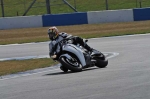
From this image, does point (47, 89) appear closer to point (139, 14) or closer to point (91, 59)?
point (91, 59)

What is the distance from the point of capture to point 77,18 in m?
33.2

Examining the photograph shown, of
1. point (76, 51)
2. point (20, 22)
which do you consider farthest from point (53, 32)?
point (20, 22)

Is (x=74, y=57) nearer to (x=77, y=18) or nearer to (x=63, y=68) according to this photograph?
(x=63, y=68)

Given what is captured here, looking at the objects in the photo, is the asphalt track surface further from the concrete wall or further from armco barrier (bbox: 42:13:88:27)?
armco barrier (bbox: 42:13:88:27)

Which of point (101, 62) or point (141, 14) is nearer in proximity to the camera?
point (101, 62)

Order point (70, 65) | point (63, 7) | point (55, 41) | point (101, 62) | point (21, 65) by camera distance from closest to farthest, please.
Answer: point (70, 65)
point (55, 41)
point (101, 62)
point (21, 65)
point (63, 7)

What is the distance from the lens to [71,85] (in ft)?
35.4

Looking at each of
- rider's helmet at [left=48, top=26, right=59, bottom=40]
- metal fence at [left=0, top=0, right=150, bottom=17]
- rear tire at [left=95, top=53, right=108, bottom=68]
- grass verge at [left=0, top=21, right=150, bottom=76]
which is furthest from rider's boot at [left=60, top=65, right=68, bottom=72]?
metal fence at [left=0, top=0, right=150, bottom=17]

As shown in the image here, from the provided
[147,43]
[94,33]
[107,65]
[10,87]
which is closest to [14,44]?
[94,33]

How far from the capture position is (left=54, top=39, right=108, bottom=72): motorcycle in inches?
531

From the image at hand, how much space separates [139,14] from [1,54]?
1311 cm

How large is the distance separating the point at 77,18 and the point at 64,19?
0.77 m

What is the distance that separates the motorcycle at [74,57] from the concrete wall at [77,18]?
61.5ft

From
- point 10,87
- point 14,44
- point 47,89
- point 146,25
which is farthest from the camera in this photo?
point 146,25
